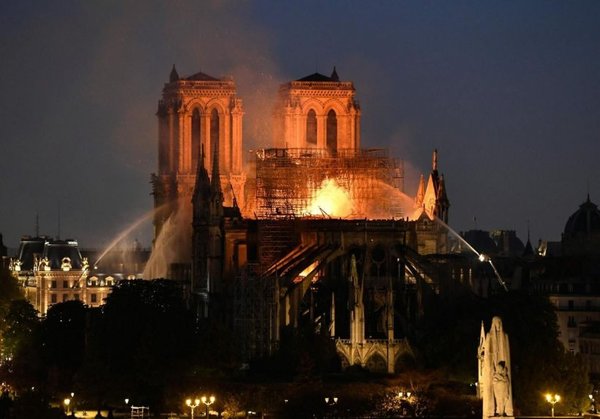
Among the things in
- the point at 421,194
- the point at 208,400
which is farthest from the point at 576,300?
the point at 208,400

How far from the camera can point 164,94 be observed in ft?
606

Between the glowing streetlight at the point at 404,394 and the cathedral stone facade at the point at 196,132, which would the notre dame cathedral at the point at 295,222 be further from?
the glowing streetlight at the point at 404,394

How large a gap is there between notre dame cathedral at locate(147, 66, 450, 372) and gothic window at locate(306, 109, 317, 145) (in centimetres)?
10

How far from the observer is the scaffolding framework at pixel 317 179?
16988 centimetres

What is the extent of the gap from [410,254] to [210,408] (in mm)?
30125

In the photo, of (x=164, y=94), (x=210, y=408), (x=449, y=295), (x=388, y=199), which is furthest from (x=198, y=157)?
(x=210, y=408)

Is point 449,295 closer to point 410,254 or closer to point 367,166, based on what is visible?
point 410,254

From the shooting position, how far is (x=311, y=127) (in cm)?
18012

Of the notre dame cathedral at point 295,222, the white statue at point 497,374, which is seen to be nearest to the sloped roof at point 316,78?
the notre dame cathedral at point 295,222

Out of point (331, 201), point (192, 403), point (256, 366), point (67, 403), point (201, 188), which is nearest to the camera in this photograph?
point (192, 403)

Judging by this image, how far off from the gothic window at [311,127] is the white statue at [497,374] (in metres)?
68.3

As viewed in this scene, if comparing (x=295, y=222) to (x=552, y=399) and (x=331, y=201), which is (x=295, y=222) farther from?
(x=552, y=399)

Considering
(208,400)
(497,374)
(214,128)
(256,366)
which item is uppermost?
(214,128)

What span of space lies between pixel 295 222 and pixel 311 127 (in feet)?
56.4
